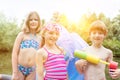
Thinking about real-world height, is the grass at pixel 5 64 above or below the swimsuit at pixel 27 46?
below

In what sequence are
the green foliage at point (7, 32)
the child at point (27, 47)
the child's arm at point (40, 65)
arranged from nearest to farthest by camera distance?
the child's arm at point (40, 65)
the child at point (27, 47)
the green foliage at point (7, 32)

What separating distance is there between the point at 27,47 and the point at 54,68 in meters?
0.48

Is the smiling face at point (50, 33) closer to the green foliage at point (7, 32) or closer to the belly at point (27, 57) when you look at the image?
the belly at point (27, 57)

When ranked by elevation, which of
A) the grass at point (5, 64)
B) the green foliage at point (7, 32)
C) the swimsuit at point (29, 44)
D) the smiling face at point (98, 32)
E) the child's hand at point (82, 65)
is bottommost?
the grass at point (5, 64)

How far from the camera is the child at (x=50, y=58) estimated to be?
2.16 metres

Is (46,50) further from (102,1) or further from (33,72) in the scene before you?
(102,1)

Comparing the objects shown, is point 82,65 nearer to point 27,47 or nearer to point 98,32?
point 98,32

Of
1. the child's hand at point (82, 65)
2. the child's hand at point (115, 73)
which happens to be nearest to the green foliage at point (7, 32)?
the child's hand at point (82, 65)

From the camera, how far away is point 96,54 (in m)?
2.25

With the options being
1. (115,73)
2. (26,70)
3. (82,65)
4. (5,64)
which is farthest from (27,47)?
(5,64)

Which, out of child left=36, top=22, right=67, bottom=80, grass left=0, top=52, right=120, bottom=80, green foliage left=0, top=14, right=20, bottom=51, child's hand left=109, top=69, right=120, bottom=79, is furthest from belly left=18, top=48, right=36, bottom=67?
green foliage left=0, top=14, right=20, bottom=51

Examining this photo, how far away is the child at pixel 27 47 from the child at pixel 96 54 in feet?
1.58

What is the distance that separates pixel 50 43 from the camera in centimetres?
222

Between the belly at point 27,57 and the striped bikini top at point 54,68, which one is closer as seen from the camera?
the striped bikini top at point 54,68
